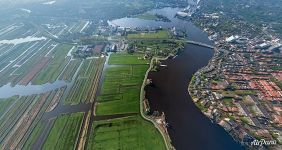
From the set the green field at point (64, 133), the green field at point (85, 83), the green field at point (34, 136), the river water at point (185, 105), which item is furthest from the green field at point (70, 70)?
the river water at point (185, 105)

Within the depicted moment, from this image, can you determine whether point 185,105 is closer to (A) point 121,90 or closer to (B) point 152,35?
(A) point 121,90

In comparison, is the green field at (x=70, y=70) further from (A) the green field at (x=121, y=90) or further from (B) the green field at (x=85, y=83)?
(A) the green field at (x=121, y=90)

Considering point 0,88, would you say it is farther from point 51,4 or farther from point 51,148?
point 51,4

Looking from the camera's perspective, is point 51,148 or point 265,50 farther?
point 265,50

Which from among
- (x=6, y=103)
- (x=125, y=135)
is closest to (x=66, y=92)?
(x=6, y=103)

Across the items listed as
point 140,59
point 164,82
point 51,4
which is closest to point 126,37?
point 140,59

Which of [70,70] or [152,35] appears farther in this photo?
[152,35]
